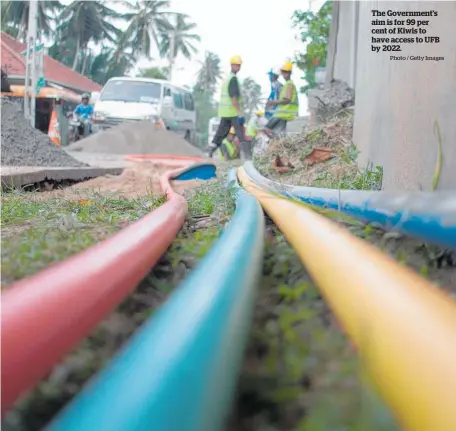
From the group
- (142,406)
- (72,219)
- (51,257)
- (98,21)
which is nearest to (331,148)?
(72,219)

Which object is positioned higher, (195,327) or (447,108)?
(447,108)

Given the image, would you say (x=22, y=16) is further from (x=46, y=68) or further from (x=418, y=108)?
(x=418, y=108)

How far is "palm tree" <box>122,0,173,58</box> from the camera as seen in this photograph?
34938 mm

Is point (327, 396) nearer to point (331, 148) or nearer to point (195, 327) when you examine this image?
point (195, 327)

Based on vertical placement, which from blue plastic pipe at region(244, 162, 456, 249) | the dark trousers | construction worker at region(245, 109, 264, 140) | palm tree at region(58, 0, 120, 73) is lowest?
blue plastic pipe at region(244, 162, 456, 249)

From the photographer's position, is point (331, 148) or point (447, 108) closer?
point (447, 108)

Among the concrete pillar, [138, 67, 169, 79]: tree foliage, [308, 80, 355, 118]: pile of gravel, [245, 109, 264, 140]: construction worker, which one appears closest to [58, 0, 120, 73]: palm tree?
[138, 67, 169, 79]: tree foliage

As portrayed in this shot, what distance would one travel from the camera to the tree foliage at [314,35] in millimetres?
13048

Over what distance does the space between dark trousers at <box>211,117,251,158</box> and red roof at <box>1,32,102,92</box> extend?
49.5ft

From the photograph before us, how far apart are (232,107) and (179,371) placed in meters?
8.03

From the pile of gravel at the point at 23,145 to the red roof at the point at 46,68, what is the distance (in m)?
16.2

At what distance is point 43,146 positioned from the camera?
20.8 feet

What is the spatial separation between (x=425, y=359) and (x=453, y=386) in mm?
54

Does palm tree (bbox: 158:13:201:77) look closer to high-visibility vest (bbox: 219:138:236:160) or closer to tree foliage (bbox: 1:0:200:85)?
tree foliage (bbox: 1:0:200:85)
